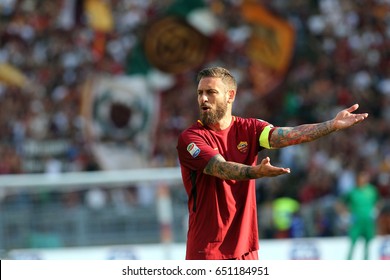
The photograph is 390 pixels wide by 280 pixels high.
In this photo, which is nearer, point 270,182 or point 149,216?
point 149,216

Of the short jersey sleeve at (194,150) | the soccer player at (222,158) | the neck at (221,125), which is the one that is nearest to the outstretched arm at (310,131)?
the soccer player at (222,158)

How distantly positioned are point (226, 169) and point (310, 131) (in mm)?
641

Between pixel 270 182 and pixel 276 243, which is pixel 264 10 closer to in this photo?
pixel 270 182

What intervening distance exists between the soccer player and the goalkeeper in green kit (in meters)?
9.73

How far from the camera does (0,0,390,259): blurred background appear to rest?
50.7 ft

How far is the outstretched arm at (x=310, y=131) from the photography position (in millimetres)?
5805

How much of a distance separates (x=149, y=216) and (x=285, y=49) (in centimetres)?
540

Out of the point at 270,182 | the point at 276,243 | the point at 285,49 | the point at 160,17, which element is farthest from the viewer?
the point at 160,17

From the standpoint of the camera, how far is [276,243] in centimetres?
1532

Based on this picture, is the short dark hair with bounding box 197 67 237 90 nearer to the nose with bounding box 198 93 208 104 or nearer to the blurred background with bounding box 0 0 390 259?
the nose with bounding box 198 93 208 104

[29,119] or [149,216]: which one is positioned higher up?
[29,119]

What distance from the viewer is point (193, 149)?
5883 mm

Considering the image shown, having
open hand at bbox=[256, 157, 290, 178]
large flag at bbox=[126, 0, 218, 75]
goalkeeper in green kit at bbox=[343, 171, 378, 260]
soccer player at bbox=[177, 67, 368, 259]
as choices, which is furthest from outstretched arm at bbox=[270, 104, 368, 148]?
large flag at bbox=[126, 0, 218, 75]

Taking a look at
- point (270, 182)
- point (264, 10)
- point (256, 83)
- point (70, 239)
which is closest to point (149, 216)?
point (70, 239)
